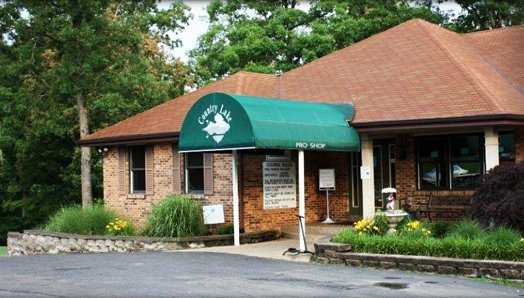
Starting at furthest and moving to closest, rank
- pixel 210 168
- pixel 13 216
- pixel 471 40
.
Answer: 1. pixel 13 216
2. pixel 471 40
3. pixel 210 168

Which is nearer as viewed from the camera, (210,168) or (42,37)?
(210,168)

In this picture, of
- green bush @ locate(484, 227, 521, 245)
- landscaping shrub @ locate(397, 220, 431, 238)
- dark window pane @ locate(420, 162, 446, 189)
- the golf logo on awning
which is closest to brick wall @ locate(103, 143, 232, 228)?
the golf logo on awning

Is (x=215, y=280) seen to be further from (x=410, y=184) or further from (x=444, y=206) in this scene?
(x=410, y=184)

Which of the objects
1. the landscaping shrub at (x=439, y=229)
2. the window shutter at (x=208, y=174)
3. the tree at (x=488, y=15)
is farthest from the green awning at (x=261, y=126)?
the tree at (x=488, y=15)

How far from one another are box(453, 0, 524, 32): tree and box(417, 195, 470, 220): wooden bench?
52.3 ft

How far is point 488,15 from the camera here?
3406 centimetres

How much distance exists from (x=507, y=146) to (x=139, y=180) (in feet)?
35.1

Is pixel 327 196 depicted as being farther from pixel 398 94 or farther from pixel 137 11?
pixel 137 11

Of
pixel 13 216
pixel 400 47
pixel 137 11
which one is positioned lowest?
pixel 13 216

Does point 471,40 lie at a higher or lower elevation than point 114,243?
higher

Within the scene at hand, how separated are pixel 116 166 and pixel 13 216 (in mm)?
21724

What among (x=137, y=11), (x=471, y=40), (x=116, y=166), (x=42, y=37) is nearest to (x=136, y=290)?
(x=116, y=166)

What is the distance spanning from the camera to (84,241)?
20422 mm

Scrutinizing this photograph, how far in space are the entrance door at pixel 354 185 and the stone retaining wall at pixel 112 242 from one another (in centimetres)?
271
